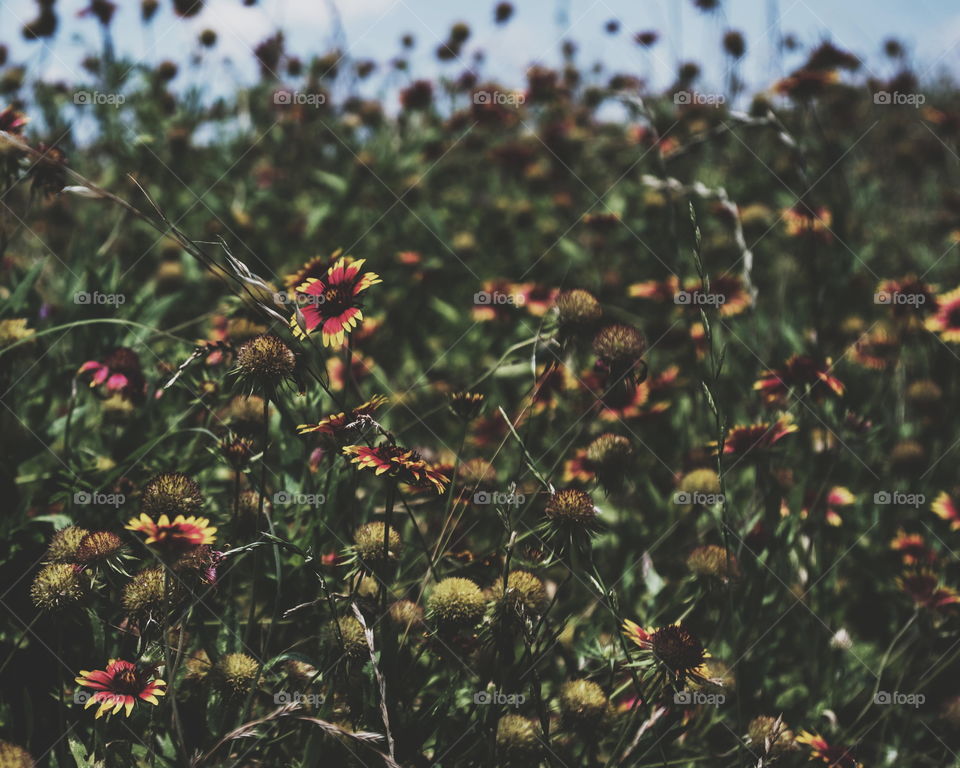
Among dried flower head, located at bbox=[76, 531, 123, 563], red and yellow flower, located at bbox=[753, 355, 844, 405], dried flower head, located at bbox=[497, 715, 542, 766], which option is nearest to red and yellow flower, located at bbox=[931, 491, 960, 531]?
red and yellow flower, located at bbox=[753, 355, 844, 405]

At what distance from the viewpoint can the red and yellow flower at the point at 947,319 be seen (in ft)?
7.52

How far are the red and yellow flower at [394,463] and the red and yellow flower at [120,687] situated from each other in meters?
0.42

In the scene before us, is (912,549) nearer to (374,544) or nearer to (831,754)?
(831,754)

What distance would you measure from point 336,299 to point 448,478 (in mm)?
437

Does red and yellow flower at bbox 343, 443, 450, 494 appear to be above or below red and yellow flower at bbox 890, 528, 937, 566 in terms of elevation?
above

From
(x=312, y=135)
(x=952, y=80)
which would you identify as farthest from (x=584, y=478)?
(x=952, y=80)

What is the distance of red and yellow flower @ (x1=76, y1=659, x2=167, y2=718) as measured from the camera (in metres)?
1.07

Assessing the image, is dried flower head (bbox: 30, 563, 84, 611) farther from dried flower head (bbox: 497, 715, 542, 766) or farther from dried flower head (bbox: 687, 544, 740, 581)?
dried flower head (bbox: 687, 544, 740, 581)

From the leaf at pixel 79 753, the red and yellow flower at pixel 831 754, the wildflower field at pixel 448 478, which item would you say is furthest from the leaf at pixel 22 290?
the red and yellow flower at pixel 831 754

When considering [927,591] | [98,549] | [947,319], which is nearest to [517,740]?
[98,549]

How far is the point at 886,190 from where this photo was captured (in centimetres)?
513

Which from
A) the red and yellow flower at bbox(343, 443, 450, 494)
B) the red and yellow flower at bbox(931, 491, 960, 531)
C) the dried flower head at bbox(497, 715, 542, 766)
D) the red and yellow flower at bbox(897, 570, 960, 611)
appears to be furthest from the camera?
the red and yellow flower at bbox(931, 491, 960, 531)

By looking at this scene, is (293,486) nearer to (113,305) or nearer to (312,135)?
(113,305)

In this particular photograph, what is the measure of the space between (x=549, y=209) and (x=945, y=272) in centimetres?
199
